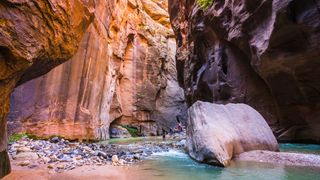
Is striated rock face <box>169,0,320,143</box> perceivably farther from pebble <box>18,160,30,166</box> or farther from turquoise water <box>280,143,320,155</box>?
pebble <box>18,160,30,166</box>

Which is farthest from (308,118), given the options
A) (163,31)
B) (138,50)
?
(163,31)

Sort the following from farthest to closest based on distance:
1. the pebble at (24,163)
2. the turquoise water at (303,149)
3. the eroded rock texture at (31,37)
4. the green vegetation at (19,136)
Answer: the green vegetation at (19,136) → the turquoise water at (303,149) → the pebble at (24,163) → the eroded rock texture at (31,37)

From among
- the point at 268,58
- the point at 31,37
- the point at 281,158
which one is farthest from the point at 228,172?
the point at 268,58

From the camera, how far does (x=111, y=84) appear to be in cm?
2433

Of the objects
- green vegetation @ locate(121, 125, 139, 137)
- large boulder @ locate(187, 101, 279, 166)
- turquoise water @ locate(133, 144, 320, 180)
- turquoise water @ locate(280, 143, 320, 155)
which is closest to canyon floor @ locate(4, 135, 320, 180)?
turquoise water @ locate(133, 144, 320, 180)

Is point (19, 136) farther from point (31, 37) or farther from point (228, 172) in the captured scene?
point (228, 172)

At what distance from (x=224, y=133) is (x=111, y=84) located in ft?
58.2

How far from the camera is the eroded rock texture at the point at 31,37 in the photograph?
3.49 metres

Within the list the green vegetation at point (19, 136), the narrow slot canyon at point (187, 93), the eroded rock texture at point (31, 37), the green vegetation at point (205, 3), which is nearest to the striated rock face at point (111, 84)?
the narrow slot canyon at point (187, 93)

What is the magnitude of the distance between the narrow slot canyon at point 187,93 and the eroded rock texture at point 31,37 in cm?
2

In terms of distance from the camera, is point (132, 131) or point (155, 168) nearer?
point (155, 168)

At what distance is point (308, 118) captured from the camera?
44.0 feet

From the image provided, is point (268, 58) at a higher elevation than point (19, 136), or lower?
higher

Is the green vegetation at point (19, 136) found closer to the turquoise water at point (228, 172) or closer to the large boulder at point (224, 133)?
the turquoise water at point (228, 172)
